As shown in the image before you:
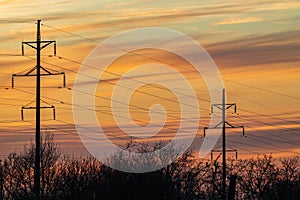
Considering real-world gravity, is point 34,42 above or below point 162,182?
above

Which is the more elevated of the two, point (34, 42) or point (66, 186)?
point (34, 42)

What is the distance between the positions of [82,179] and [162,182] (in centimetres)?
862

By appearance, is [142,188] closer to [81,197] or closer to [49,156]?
[81,197]

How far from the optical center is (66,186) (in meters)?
93.0

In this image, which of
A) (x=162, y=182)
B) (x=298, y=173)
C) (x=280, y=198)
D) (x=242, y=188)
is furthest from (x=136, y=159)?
(x=298, y=173)

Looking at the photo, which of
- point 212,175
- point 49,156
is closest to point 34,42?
point 49,156

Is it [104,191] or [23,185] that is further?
[23,185]

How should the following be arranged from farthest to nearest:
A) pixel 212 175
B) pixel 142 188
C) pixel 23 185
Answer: pixel 212 175
pixel 23 185
pixel 142 188

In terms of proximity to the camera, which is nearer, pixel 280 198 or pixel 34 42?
pixel 34 42

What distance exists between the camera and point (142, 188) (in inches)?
3487

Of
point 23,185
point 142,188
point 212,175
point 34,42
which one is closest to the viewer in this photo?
point 34,42

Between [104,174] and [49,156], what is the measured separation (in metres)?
13.7

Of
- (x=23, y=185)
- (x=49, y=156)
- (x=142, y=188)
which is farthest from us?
(x=49, y=156)

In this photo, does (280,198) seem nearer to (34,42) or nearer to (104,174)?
(104,174)
